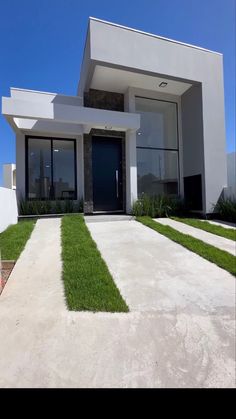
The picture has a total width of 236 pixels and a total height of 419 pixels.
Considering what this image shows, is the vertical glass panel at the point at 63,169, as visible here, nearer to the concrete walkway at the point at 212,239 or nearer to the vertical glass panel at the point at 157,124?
the vertical glass panel at the point at 157,124

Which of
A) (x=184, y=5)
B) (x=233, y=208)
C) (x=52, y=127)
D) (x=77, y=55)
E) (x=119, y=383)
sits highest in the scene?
(x=77, y=55)

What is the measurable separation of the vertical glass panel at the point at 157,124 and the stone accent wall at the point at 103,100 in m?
0.59

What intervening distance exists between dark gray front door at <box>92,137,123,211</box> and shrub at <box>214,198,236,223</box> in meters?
2.93

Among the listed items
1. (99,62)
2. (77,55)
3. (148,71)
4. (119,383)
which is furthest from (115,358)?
(77,55)

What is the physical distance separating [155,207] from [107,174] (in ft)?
6.26

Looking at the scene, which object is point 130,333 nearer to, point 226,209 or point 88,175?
point 226,209

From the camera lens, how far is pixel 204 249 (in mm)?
3338

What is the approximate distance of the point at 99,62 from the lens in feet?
19.3

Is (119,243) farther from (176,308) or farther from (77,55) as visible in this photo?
(77,55)

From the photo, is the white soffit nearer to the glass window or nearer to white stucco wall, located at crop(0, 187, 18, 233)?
the glass window

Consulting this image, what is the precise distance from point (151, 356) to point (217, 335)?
57 centimetres

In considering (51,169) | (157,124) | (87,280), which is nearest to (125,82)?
(157,124)

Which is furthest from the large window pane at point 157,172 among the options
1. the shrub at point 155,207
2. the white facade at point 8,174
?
the white facade at point 8,174

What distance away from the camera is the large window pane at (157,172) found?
24.3ft
